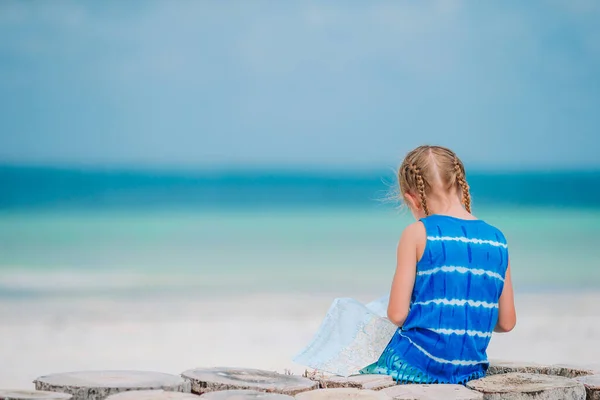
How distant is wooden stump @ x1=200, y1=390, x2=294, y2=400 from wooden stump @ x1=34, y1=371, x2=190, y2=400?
109 millimetres

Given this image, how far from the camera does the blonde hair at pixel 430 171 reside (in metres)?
2.10

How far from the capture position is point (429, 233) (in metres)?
2.04

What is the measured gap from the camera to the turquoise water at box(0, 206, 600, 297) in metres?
5.25

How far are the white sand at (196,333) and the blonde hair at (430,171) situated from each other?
138cm

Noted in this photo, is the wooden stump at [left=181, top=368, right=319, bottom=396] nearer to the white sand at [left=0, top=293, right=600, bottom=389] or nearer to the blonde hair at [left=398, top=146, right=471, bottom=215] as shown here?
the blonde hair at [left=398, top=146, right=471, bottom=215]

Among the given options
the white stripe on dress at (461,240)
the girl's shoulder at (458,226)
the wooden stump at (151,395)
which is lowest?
the wooden stump at (151,395)

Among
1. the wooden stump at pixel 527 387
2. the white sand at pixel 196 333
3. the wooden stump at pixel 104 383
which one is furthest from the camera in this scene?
the white sand at pixel 196 333

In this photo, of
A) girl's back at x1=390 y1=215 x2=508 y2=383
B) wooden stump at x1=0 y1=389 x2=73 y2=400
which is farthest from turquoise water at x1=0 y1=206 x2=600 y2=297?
wooden stump at x1=0 y1=389 x2=73 y2=400

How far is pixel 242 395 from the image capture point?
1.84 metres

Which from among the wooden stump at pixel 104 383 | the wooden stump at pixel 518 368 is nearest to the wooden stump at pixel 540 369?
the wooden stump at pixel 518 368

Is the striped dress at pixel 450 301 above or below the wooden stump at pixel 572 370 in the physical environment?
above

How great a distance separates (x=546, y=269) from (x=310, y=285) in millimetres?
1597

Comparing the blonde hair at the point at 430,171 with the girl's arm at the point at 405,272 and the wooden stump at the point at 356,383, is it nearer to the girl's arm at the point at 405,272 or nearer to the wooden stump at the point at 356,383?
the girl's arm at the point at 405,272

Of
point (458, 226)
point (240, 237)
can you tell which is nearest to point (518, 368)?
point (458, 226)
